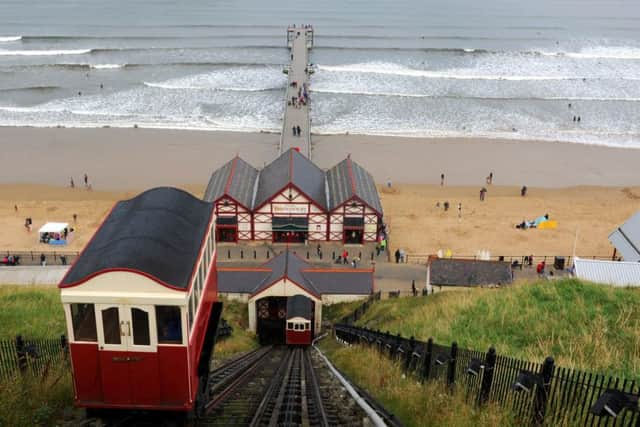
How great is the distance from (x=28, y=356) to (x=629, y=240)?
2687cm

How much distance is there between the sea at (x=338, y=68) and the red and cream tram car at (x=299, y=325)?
33.6 metres

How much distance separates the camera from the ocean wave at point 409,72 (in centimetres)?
7419

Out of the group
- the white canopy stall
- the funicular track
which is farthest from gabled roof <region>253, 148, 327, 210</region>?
the funicular track

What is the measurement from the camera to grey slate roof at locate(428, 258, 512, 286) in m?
27.0

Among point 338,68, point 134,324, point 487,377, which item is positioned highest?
point 338,68

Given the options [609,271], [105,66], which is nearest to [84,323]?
[609,271]

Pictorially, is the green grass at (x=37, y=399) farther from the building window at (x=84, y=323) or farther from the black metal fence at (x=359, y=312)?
the black metal fence at (x=359, y=312)

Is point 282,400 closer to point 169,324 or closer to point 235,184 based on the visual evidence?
point 169,324

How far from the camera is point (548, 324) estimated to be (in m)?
13.8

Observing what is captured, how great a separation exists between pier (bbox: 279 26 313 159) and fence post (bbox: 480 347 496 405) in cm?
3749

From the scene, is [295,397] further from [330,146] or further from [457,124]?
[457,124]

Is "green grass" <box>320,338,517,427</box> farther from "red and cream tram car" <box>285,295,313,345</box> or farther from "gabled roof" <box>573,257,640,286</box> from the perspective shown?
"gabled roof" <box>573,257,640,286</box>

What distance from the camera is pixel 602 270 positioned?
81.1 feet

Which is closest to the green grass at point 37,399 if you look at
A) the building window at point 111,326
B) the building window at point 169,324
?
the building window at point 111,326
